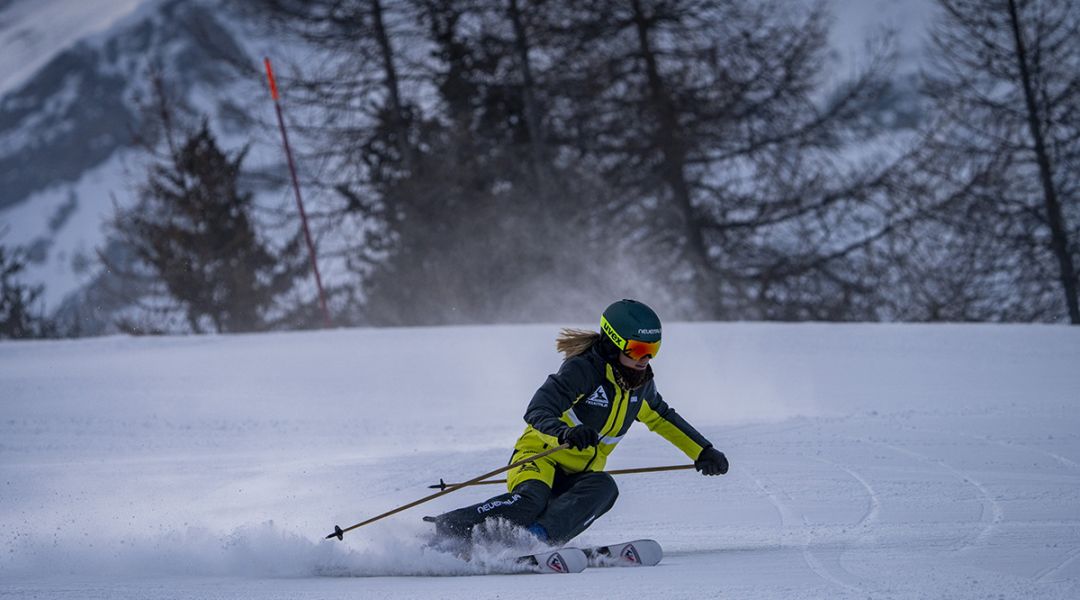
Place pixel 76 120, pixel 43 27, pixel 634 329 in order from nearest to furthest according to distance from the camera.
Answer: pixel 634 329, pixel 76 120, pixel 43 27

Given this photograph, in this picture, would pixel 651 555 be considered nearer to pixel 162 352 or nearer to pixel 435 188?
pixel 162 352

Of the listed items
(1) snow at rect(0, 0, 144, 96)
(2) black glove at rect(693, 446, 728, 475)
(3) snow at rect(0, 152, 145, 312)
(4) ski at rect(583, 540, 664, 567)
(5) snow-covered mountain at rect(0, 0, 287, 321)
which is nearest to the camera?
(4) ski at rect(583, 540, 664, 567)

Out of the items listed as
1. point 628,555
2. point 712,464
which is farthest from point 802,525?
point 628,555

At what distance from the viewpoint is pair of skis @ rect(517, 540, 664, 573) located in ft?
16.8

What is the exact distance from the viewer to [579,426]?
17.1 ft

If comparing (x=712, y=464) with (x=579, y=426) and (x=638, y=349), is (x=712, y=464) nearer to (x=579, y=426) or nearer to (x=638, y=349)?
(x=638, y=349)

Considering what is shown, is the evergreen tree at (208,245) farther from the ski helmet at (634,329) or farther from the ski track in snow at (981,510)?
the ski helmet at (634,329)

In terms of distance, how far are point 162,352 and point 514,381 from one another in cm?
516

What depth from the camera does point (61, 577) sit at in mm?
5605

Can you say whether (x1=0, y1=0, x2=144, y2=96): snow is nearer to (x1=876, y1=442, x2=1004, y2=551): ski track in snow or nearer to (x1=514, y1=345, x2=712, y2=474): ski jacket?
(x1=876, y1=442, x2=1004, y2=551): ski track in snow

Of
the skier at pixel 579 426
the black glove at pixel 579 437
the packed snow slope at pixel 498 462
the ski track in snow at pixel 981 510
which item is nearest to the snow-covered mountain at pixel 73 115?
the packed snow slope at pixel 498 462

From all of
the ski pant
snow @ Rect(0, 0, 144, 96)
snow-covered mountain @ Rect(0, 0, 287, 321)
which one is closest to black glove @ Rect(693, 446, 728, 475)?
the ski pant

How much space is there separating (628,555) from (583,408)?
2.84 ft

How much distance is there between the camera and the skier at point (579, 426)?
546cm
